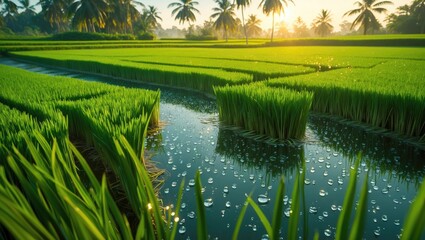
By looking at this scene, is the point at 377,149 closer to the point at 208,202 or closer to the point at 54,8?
the point at 208,202

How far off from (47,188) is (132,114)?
2.38 m

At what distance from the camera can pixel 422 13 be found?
1544 inches

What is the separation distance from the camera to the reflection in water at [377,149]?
3451 mm

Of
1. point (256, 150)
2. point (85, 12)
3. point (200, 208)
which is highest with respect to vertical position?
point (85, 12)

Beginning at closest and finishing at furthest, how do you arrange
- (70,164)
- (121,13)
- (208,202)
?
(70,164)
(208,202)
(121,13)

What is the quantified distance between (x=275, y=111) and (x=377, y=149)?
161 cm

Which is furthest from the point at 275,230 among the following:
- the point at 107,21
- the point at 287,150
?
the point at 107,21

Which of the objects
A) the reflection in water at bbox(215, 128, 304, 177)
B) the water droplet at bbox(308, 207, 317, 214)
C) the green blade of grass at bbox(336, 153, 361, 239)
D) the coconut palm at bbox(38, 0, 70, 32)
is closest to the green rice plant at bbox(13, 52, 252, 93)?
the reflection in water at bbox(215, 128, 304, 177)

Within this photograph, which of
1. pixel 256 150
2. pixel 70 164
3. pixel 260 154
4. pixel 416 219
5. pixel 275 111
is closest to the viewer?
pixel 416 219

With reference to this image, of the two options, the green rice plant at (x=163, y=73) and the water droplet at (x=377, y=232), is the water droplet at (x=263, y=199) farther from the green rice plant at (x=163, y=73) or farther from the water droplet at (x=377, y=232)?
the green rice plant at (x=163, y=73)

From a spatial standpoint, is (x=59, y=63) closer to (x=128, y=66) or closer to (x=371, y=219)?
(x=128, y=66)

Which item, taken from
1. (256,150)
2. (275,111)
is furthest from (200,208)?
(275,111)

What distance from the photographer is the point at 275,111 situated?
4.29m

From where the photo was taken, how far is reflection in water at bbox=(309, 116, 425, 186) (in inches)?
136
